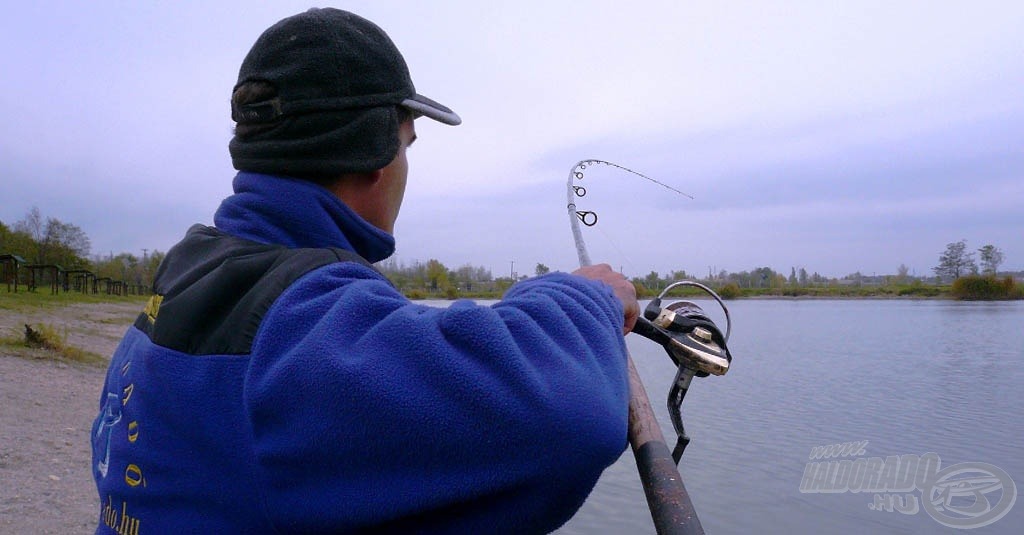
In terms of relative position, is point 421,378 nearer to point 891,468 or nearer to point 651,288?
point 651,288

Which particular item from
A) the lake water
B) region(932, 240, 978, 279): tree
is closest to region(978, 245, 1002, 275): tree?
region(932, 240, 978, 279): tree

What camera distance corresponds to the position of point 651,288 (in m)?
3.02

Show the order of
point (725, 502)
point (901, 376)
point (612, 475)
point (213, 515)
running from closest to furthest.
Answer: point (213, 515)
point (725, 502)
point (612, 475)
point (901, 376)

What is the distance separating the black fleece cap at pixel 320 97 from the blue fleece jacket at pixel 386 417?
336 millimetres

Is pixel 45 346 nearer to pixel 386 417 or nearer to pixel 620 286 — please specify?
pixel 620 286

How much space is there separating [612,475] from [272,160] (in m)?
9.44

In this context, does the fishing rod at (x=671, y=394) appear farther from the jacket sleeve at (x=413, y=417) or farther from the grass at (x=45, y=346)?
the grass at (x=45, y=346)

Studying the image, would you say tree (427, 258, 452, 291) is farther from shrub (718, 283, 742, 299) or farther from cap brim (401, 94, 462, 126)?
cap brim (401, 94, 462, 126)

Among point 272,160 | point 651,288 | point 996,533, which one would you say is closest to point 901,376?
point 996,533

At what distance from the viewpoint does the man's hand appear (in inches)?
61.0

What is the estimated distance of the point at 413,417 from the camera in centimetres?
109

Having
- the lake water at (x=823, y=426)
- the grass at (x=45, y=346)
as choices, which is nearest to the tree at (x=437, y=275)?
the lake water at (x=823, y=426)

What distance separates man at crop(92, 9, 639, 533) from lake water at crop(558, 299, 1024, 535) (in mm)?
3440

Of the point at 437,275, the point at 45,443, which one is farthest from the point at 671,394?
the point at 437,275
